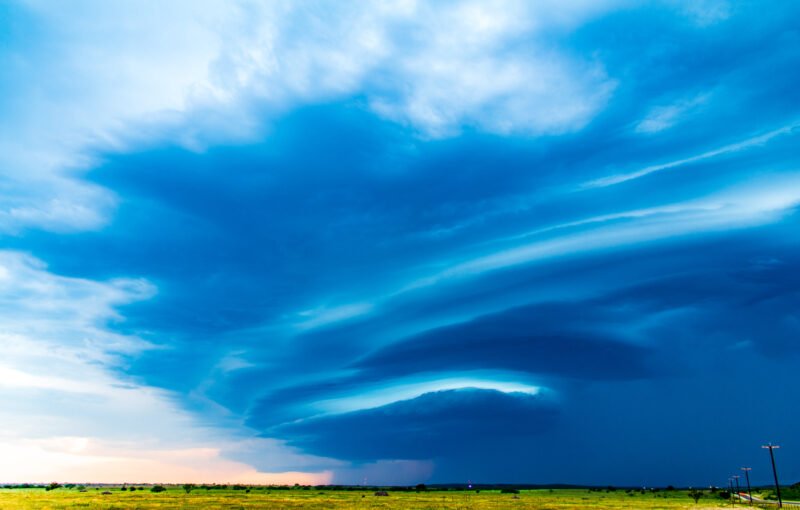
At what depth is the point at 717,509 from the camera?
114 meters

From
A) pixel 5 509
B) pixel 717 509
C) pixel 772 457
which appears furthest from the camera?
pixel 772 457

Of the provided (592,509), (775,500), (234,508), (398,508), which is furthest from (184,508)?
(775,500)

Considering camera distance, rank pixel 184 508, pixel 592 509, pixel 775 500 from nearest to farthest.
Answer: pixel 184 508, pixel 592 509, pixel 775 500

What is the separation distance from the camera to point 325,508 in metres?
104

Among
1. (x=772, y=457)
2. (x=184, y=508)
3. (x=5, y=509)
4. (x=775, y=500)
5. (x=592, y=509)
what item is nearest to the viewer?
(x=5, y=509)

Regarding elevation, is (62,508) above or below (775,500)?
above

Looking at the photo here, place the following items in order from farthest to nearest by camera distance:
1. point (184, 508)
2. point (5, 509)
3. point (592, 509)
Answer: point (592, 509) → point (184, 508) → point (5, 509)

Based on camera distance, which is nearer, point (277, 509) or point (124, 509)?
point (124, 509)

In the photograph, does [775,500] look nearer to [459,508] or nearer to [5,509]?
[459,508]

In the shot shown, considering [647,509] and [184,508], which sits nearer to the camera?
[184,508]

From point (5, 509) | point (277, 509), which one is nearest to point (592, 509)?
point (277, 509)

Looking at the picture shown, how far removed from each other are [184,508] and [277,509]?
17.2 meters

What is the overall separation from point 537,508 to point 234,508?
61.2 meters

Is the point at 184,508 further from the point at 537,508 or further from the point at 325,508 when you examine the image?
the point at 537,508
